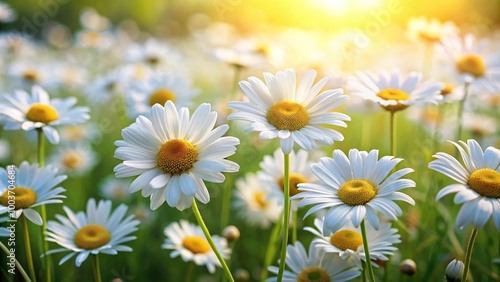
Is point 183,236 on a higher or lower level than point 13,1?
lower

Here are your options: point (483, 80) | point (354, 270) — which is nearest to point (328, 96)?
point (354, 270)

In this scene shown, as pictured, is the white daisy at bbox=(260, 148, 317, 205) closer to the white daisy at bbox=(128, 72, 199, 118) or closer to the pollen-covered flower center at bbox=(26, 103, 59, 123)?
the white daisy at bbox=(128, 72, 199, 118)

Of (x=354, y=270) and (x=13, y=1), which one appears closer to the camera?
(x=354, y=270)

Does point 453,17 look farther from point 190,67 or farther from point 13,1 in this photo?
point 13,1

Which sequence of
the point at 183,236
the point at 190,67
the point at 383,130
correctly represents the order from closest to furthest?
the point at 183,236 < the point at 383,130 < the point at 190,67

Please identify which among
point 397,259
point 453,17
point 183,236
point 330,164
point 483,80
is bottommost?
point 397,259

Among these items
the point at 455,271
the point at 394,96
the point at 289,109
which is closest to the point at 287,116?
Result: the point at 289,109

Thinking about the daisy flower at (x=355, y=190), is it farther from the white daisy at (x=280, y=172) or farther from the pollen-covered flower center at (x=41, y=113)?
the pollen-covered flower center at (x=41, y=113)

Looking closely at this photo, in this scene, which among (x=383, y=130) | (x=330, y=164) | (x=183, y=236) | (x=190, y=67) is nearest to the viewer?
(x=330, y=164)

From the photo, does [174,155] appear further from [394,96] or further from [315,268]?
[394,96]
